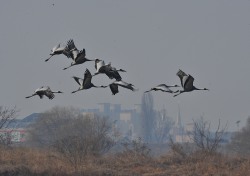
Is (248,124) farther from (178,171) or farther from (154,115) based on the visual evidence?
(154,115)

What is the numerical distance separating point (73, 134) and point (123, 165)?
29179 millimetres

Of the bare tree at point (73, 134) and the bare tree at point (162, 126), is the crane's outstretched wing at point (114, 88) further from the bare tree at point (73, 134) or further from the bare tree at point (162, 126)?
the bare tree at point (162, 126)

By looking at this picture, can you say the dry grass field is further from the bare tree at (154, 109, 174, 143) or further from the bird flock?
the bare tree at (154, 109, 174, 143)

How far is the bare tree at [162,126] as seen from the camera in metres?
163

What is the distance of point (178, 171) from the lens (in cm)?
2952

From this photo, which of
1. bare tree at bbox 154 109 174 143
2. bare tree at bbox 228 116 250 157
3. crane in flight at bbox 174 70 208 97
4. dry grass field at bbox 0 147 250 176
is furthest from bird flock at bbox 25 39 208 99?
bare tree at bbox 154 109 174 143

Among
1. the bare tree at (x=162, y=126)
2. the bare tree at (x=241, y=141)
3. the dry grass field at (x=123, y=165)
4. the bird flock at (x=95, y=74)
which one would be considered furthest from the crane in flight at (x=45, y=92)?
the bare tree at (x=162, y=126)

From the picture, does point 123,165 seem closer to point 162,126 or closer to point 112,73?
point 112,73

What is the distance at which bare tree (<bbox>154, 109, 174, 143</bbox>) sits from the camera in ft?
536

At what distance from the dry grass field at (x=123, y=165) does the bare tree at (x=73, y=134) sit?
439 mm

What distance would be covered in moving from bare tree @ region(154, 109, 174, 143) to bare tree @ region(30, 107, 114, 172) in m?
65.5

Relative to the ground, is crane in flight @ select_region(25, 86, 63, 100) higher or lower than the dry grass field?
higher

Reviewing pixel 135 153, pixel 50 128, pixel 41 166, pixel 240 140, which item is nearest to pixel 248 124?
pixel 240 140

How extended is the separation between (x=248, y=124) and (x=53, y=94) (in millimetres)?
79955
